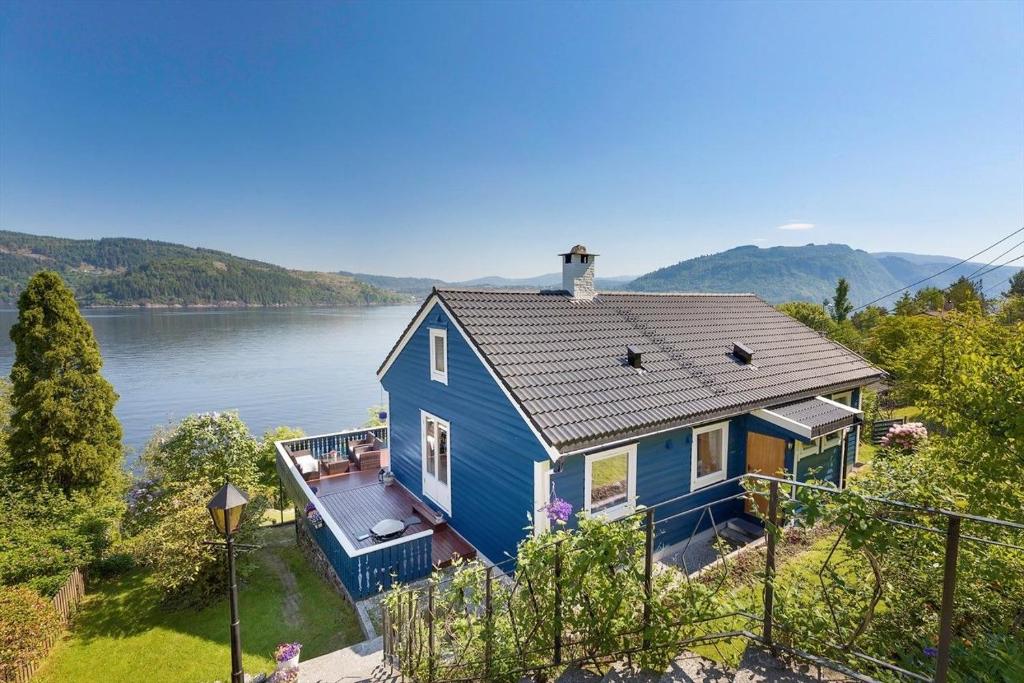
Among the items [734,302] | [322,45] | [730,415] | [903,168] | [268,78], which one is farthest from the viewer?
A: [268,78]

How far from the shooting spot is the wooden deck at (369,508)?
8.92 metres

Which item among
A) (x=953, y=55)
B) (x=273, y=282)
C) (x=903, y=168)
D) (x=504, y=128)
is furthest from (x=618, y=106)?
(x=273, y=282)

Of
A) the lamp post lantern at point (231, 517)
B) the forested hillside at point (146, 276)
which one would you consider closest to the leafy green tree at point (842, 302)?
the lamp post lantern at point (231, 517)

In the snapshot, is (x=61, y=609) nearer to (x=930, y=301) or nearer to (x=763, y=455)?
(x=763, y=455)

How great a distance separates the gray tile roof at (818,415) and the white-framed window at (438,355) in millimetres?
7189

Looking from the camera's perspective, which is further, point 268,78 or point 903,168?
point 268,78

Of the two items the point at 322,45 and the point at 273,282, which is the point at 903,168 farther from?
the point at 273,282

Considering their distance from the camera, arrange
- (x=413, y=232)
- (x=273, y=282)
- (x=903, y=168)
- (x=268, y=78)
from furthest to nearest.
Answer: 1. (x=273, y=282)
2. (x=413, y=232)
3. (x=268, y=78)
4. (x=903, y=168)

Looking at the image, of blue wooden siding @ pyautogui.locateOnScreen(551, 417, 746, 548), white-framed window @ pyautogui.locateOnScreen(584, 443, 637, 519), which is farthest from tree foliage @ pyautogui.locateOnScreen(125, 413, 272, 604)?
white-framed window @ pyautogui.locateOnScreen(584, 443, 637, 519)

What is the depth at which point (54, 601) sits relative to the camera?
7.96 m

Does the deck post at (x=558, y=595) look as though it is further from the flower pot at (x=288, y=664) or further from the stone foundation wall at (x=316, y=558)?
the stone foundation wall at (x=316, y=558)

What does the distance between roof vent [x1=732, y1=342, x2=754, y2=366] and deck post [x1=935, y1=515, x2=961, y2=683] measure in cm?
921

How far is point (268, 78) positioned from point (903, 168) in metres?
36.9

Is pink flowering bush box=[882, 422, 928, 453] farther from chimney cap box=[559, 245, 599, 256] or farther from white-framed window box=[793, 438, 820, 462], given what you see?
chimney cap box=[559, 245, 599, 256]
